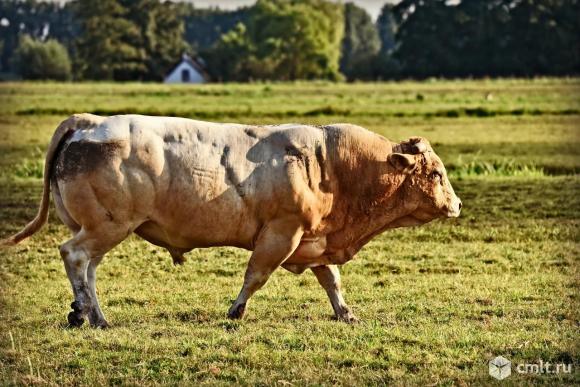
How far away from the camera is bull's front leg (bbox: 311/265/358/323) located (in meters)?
10.8

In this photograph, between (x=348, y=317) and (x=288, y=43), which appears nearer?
(x=348, y=317)

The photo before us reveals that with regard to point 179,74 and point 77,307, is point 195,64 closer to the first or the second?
point 179,74

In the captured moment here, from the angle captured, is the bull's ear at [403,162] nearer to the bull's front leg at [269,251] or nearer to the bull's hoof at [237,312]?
the bull's front leg at [269,251]

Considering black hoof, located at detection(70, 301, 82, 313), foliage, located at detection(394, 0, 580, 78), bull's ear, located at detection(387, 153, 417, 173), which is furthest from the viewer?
foliage, located at detection(394, 0, 580, 78)

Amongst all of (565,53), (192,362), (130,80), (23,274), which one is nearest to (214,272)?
(23,274)

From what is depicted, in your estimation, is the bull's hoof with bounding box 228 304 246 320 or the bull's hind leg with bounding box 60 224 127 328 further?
the bull's hoof with bounding box 228 304 246 320

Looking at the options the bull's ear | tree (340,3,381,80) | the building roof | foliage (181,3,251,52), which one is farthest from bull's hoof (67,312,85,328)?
foliage (181,3,251,52)

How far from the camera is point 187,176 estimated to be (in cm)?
1045

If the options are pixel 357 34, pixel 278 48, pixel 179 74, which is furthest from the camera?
pixel 357 34

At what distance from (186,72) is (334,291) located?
85.2 metres

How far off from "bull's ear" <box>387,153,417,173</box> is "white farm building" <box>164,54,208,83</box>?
3287 inches

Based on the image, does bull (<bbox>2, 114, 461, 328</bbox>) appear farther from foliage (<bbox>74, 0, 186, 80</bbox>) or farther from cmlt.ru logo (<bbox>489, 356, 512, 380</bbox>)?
foliage (<bbox>74, 0, 186, 80</bbox>)

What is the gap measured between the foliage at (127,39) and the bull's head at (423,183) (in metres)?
77.5

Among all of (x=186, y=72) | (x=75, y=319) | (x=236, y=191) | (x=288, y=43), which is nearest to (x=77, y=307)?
(x=75, y=319)
